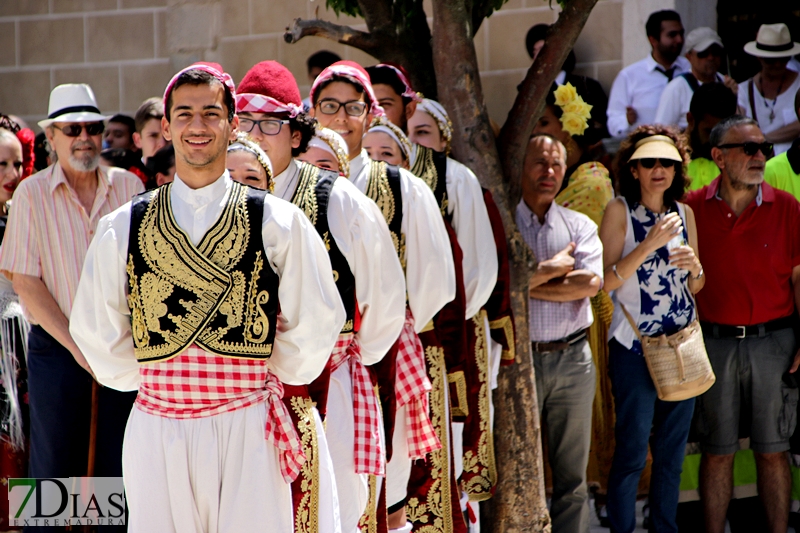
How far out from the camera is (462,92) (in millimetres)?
5141

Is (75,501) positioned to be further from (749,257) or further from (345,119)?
(749,257)

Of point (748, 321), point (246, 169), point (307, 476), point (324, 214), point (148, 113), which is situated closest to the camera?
point (307, 476)

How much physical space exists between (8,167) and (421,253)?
219cm

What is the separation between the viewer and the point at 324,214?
374cm

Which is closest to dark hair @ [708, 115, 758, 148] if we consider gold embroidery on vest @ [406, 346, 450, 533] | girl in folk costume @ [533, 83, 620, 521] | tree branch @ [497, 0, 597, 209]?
girl in folk costume @ [533, 83, 620, 521]

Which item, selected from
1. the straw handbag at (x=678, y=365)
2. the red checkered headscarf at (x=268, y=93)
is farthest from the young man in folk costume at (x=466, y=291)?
the red checkered headscarf at (x=268, y=93)

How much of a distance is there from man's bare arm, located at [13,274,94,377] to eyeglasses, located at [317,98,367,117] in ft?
4.59

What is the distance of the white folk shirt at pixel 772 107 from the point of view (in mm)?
6625

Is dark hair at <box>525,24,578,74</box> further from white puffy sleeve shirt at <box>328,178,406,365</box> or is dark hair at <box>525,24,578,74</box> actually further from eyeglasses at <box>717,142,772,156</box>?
white puffy sleeve shirt at <box>328,178,406,365</box>

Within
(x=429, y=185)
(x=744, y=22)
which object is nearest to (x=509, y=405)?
(x=429, y=185)

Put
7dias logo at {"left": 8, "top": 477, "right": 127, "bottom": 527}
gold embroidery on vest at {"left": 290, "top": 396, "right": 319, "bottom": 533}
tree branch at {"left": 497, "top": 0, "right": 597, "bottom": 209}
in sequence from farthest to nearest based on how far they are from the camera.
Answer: tree branch at {"left": 497, "top": 0, "right": 597, "bottom": 209}, 7dias logo at {"left": 8, "top": 477, "right": 127, "bottom": 527}, gold embroidery on vest at {"left": 290, "top": 396, "right": 319, "bottom": 533}

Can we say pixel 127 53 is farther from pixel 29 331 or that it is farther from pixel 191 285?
pixel 191 285

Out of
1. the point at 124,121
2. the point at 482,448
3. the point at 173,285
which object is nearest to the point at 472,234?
the point at 482,448

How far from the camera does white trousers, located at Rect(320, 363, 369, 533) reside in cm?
382
